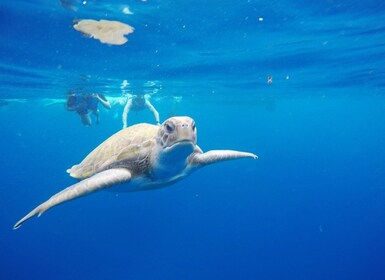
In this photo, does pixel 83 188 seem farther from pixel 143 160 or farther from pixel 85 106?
pixel 85 106

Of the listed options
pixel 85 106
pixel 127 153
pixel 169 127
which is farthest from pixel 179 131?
pixel 85 106

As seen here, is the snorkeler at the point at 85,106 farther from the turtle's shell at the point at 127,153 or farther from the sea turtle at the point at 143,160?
the turtle's shell at the point at 127,153

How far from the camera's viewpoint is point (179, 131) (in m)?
4.45

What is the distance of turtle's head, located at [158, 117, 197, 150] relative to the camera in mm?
4406

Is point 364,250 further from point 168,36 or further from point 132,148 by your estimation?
point 132,148

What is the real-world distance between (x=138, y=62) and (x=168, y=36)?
145 inches

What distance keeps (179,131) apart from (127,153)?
1.69 metres

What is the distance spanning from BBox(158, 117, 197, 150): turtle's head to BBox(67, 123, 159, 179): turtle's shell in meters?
0.78

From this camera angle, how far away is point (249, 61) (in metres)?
14.5

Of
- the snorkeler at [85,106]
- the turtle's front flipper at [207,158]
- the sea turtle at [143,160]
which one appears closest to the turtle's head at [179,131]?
the sea turtle at [143,160]

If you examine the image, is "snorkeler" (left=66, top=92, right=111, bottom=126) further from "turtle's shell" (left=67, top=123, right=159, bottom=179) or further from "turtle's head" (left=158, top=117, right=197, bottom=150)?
"turtle's head" (left=158, top=117, right=197, bottom=150)

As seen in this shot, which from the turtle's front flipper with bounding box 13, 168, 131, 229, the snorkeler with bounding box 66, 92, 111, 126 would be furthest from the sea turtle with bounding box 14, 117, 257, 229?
the snorkeler with bounding box 66, 92, 111, 126

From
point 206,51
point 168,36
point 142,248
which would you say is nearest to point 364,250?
point 142,248

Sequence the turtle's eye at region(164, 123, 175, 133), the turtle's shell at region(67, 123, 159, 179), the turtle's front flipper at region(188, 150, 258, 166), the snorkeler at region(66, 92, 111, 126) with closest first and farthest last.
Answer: the turtle's eye at region(164, 123, 175, 133) < the turtle's shell at region(67, 123, 159, 179) < the turtle's front flipper at region(188, 150, 258, 166) < the snorkeler at region(66, 92, 111, 126)
